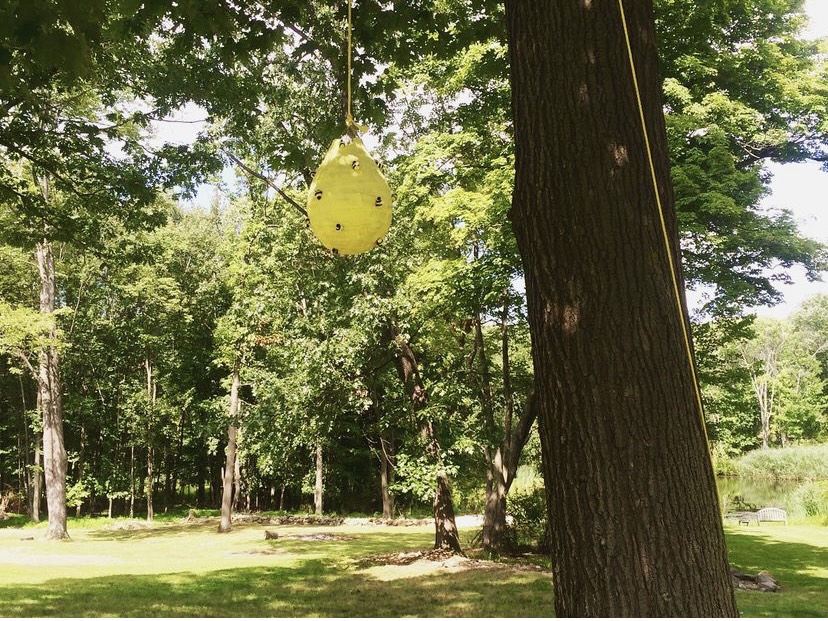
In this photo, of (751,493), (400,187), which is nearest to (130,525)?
(400,187)

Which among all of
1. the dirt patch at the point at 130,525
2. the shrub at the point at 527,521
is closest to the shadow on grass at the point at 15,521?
the dirt patch at the point at 130,525

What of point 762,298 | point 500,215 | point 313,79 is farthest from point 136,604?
point 762,298

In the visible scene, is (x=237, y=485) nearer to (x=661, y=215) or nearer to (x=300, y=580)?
(x=300, y=580)

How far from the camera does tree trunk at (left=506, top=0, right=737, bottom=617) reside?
1787 millimetres

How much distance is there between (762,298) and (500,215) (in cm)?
444

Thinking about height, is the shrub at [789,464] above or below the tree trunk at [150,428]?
below

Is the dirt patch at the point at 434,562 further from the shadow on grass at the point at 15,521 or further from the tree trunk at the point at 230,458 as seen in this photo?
the shadow on grass at the point at 15,521

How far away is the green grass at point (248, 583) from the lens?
8.00m

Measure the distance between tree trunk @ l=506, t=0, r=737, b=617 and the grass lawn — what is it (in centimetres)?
627

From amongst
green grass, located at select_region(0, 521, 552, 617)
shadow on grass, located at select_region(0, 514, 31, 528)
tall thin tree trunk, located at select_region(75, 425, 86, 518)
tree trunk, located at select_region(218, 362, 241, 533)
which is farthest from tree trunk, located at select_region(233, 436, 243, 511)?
green grass, located at select_region(0, 521, 552, 617)

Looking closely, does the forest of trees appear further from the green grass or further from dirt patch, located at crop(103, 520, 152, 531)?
dirt patch, located at crop(103, 520, 152, 531)

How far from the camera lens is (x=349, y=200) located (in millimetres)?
2756

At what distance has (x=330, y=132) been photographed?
4418 mm

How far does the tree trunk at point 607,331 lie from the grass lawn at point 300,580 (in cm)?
627
